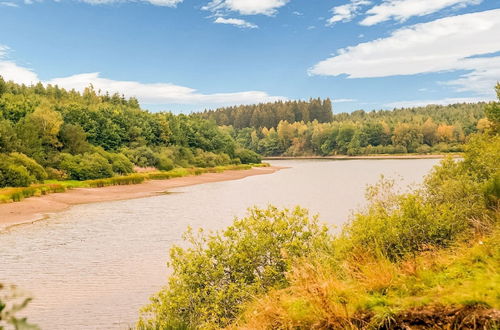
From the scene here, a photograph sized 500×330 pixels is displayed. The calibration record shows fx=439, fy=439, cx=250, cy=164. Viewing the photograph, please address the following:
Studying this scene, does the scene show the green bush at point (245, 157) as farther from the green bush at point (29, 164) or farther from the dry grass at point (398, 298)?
the dry grass at point (398, 298)

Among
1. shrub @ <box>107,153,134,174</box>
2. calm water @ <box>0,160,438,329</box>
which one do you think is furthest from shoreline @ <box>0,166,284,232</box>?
shrub @ <box>107,153,134,174</box>

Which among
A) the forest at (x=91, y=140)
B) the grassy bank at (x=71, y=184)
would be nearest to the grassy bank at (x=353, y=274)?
the forest at (x=91, y=140)

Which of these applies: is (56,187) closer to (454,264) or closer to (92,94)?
(454,264)

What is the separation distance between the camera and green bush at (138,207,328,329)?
10398 millimetres

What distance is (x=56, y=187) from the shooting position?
53125 millimetres

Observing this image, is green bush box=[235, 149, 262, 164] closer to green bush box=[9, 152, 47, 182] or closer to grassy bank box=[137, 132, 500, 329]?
green bush box=[9, 152, 47, 182]

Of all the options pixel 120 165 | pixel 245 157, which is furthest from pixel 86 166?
pixel 245 157

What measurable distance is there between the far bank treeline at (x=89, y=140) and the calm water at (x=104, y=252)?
20117 mm

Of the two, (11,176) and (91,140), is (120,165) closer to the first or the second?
(91,140)

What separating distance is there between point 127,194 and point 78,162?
15641 mm

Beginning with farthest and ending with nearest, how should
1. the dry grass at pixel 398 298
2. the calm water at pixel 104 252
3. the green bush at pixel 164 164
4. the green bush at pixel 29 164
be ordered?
the green bush at pixel 164 164, the green bush at pixel 29 164, the calm water at pixel 104 252, the dry grass at pixel 398 298

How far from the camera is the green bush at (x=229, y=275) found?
10398 mm

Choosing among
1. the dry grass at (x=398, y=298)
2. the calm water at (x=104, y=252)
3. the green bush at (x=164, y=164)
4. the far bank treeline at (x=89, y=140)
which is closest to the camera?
the dry grass at (x=398, y=298)

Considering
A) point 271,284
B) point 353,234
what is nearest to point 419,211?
point 353,234
